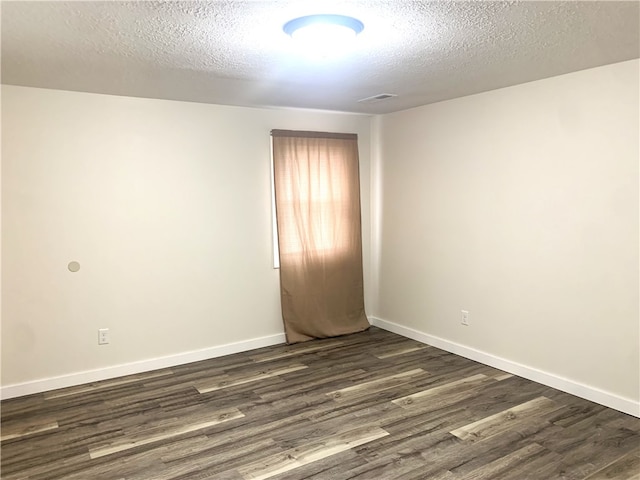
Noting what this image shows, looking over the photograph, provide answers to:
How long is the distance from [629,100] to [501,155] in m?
0.98

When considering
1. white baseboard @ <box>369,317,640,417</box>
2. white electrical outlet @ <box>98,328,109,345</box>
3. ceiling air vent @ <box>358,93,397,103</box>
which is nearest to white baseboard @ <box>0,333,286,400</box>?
white electrical outlet @ <box>98,328,109,345</box>

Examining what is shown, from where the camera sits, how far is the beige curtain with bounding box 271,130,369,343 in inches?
182

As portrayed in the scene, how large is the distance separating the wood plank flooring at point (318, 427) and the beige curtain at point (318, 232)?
0.79 meters

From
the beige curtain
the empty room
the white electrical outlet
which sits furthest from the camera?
the beige curtain

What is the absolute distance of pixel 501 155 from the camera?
152 inches

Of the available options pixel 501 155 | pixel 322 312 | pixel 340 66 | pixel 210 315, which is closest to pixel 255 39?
pixel 340 66

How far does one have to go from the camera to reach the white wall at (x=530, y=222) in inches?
124

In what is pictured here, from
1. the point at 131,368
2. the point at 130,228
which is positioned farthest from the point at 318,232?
the point at 131,368

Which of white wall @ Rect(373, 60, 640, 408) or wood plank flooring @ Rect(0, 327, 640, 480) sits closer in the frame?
wood plank flooring @ Rect(0, 327, 640, 480)

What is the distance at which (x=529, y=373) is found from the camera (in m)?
3.77

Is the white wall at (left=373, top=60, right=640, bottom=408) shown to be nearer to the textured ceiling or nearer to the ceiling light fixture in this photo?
the textured ceiling

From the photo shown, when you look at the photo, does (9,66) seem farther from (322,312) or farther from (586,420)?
(586,420)

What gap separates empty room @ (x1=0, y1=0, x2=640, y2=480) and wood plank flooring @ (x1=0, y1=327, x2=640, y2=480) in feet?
0.07

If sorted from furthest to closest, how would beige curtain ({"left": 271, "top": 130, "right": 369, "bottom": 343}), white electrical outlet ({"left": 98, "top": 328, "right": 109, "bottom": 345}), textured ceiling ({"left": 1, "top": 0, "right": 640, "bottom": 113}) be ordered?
1. beige curtain ({"left": 271, "top": 130, "right": 369, "bottom": 343})
2. white electrical outlet ({"left": 98, "top": 328, "right": 109, "bottom": 345})
3. textured ceiling ({"left": 1, "top": 0, "right": 640, "bottom": 113})
